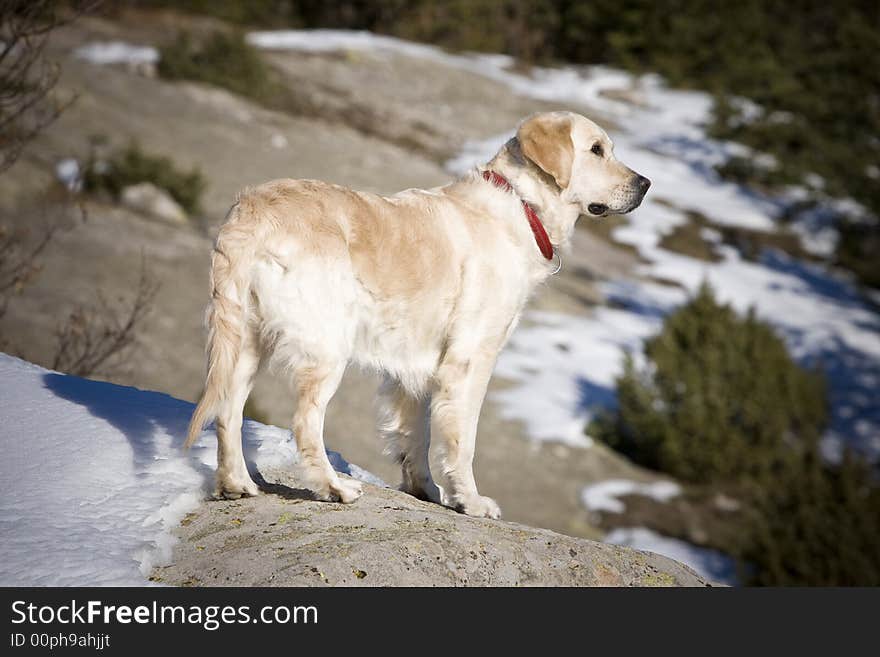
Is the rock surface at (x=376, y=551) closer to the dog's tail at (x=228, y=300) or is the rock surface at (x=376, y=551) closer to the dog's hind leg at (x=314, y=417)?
the dog's hind leg at (x=314, y=417)

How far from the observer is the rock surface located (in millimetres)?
2666

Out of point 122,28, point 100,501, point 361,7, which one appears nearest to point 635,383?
point 100,501

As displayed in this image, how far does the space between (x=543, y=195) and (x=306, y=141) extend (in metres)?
11.8

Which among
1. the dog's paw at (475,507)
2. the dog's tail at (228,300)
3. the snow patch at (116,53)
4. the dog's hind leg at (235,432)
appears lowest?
the snow patch at (116,53)

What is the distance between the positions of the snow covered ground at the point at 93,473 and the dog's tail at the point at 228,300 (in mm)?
305

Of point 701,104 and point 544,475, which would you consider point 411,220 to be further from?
point 701,104

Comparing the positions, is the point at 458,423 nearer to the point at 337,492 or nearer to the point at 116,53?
the point at 337,492

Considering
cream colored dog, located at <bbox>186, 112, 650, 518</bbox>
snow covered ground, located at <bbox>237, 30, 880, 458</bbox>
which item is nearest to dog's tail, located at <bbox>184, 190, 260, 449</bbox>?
cream colored dog, located at <bbox>186, 112, 650, 518</bbox>

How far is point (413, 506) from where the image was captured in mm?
3520

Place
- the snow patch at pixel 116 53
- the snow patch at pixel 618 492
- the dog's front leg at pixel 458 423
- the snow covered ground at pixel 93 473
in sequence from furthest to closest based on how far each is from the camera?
the snow patch at pixel 116 53
the snow patch at pixel 618 492
the dog's front leg at pixel 458 423
the snow covered ground at pixel 93 473

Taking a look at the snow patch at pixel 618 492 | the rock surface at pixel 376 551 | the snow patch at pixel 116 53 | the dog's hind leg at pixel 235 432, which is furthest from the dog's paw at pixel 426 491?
the snow patch at pixel 116 53

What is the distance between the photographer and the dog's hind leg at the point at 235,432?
317cm

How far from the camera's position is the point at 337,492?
3.33 meters

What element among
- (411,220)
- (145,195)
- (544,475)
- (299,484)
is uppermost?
(411,220)
